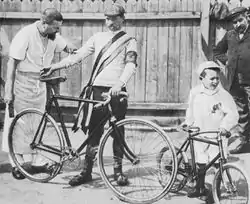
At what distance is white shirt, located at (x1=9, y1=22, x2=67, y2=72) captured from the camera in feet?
18.7

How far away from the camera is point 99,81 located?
5.52 metres

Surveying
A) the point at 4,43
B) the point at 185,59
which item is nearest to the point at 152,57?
the point at 185,59

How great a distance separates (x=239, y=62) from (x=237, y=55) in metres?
0.09

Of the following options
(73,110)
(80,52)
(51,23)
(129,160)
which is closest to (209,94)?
(129,160)

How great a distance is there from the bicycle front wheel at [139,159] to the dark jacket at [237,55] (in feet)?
7.43

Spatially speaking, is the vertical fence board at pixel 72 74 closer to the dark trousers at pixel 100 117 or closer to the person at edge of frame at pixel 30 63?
the person at edge of frame at pixel 30 63

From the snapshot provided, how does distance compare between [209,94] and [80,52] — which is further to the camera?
[80,52]

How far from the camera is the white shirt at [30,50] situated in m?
5.71

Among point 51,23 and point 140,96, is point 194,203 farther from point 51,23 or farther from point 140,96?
point 140,96

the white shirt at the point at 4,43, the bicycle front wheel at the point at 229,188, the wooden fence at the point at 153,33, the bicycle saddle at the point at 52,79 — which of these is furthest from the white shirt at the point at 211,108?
the white shirt at the point at 4,43

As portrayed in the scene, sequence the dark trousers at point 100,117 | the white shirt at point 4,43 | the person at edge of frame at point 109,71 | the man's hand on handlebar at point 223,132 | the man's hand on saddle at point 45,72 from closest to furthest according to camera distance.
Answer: the man's hand on handlebar at point 223,132 < the dark trousers at point 100,117 < the person at edge of frame at point 109,71 < the man's hand on saddle at point 45,72 < the white shirt at point 4,43

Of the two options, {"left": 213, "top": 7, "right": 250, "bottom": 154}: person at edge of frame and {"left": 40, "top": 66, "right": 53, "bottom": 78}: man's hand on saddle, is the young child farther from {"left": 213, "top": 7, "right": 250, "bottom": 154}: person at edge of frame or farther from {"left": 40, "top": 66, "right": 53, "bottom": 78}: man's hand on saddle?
{"left": 213, "top": 7, "right": 250, "bottom": 154}: person at edge of frame

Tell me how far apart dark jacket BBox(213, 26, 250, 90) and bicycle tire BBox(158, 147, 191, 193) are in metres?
2.32

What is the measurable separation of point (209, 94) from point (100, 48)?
3.92 ft
